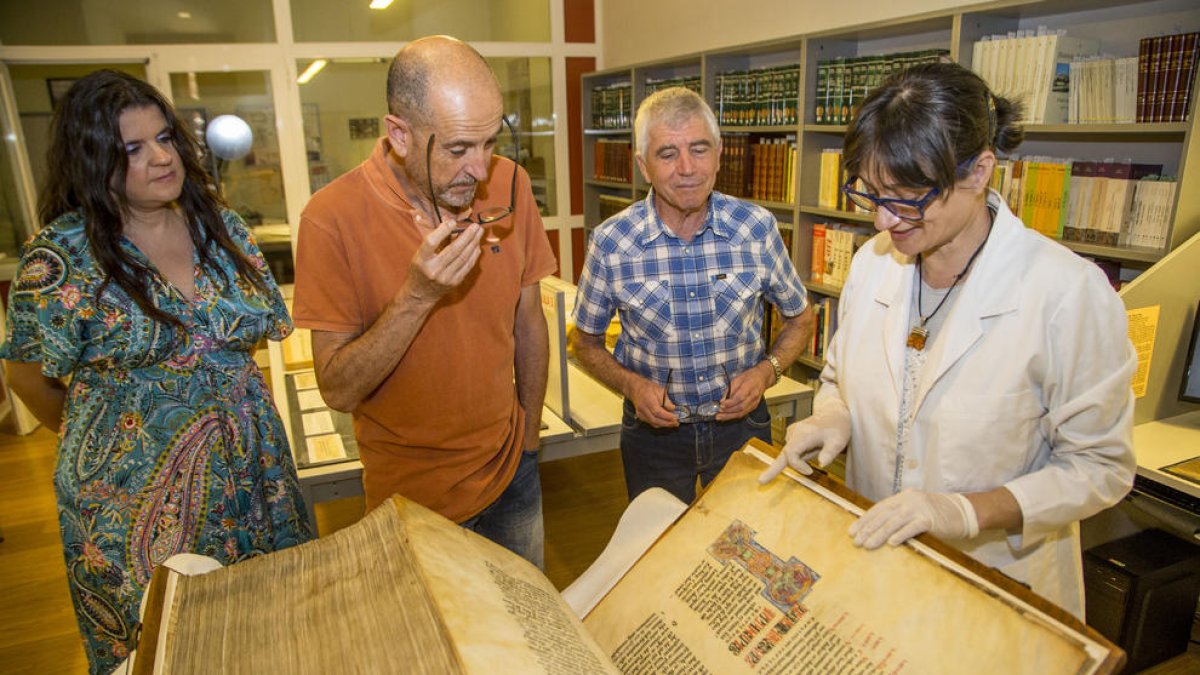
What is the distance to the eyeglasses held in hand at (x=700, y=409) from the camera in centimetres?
192

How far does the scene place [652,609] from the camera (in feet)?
2.47

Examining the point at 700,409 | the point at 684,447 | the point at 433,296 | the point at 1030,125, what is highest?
the point at 1030,125

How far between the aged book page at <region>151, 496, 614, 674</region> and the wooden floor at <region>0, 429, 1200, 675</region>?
2355mm

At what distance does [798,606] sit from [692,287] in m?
1.28

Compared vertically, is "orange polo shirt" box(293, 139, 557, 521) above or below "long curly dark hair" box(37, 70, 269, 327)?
below

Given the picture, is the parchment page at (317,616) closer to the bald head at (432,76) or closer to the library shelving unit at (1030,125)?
the bald head at (432,76)

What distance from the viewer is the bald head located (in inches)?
48.7

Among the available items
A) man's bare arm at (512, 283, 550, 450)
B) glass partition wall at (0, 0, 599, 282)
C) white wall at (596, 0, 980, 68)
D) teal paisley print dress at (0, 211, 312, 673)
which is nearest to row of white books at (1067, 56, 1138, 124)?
white wall at (596, 0, 980, 68)

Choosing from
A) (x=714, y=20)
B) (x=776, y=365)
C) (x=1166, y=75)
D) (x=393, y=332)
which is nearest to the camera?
(x=393, y=332)

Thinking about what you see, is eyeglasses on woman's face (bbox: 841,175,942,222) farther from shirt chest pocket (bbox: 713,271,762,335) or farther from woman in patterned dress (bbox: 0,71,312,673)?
woman in patterned dress (bbox: 0,71,312,673)

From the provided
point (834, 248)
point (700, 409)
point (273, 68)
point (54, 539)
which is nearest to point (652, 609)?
point (700, 409)

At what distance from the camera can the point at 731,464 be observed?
0.86 m

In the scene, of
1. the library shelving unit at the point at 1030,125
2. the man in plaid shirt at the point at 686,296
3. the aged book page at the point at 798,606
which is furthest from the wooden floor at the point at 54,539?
the aged book page at the point at 798,606

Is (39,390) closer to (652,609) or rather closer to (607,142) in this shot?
(652,609)
